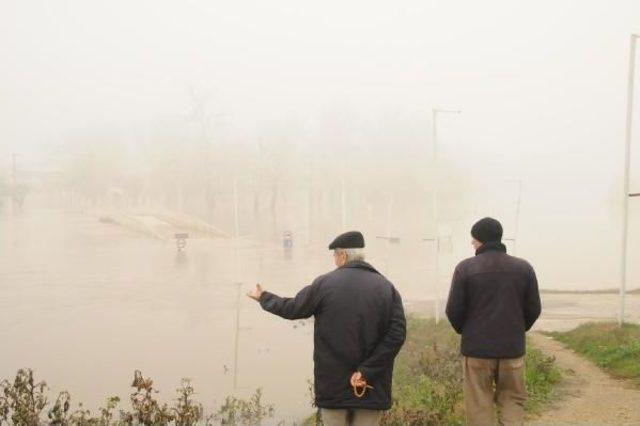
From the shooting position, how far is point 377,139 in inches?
3999

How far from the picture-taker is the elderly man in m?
4.34

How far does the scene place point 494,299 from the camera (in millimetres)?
5027

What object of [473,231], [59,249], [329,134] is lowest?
[59,249]

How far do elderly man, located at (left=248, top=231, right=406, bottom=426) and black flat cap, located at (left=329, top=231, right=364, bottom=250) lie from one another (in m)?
0.05

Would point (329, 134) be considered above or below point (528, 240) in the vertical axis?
above

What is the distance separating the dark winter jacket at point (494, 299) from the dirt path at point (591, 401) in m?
2.18

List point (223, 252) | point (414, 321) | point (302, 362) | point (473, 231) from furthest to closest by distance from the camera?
1. point (223, 252)
2. point (414, 321)
3. point (302, 362)
4. point (473, 231)

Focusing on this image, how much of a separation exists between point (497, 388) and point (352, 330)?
1633 millimetres

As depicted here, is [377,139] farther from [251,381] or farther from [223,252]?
[251,381]

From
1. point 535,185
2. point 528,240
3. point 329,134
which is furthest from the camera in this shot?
point 535,185

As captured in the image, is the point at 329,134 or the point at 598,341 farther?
the point at 329,134

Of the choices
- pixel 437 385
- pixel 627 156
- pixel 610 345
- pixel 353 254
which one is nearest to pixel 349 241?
pixel 353 254

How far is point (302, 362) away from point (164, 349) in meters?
3.89

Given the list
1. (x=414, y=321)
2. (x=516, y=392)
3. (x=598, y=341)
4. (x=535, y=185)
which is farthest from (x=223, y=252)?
(x=535, y=185)
